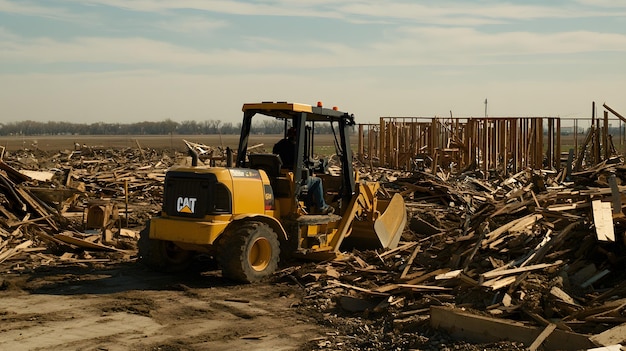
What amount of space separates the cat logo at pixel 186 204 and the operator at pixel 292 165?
163 cm

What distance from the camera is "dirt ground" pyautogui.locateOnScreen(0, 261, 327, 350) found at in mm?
7621

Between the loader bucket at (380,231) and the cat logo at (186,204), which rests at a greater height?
the cat logo at (186,204)

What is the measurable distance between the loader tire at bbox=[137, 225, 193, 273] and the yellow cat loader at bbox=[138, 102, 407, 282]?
0.05ft

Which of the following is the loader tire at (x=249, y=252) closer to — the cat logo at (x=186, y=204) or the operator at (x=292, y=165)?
the cat logo at (x=186, y=204)

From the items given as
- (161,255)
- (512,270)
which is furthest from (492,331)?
(161,255)

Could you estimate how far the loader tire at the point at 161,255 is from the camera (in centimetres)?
1066

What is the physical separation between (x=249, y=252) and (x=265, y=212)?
2.62ft

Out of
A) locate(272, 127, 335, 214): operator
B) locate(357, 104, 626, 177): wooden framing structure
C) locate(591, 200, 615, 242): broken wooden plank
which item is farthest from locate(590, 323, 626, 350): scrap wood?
locate(357, 104, 626, 177): wooden framing structure

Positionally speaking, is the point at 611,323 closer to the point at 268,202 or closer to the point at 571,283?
the point at 571,283

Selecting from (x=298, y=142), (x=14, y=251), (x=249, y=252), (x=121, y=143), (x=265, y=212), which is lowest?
(x=14, y=251)

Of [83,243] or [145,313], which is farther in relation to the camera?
[83,243]

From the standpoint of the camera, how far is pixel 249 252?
995 centimetres

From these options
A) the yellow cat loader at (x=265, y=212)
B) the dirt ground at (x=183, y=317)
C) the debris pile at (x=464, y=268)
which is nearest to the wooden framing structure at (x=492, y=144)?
the debris pile at (x=464, y=268)

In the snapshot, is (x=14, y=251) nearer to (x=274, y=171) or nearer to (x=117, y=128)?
(x=274, y=171)
